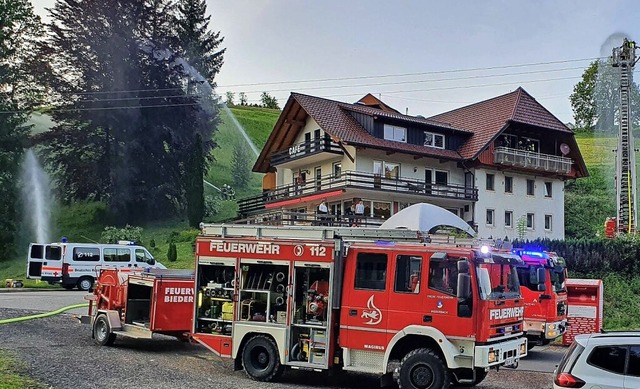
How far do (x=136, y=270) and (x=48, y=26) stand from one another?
42279 mm

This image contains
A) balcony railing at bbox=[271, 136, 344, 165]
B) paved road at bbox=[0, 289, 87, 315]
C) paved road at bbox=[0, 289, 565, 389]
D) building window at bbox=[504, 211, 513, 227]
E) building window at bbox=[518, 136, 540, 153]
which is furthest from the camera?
building window at bbox=[518, 136, 540, 153]

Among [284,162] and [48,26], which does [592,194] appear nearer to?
[284,162]

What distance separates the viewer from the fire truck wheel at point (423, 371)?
35.5ft

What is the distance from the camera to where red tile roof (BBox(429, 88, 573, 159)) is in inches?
1738

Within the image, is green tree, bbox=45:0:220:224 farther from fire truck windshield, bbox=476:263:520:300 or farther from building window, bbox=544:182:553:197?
fire truck windshield, bbox=476:263:520:300

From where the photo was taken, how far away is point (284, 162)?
44.3m

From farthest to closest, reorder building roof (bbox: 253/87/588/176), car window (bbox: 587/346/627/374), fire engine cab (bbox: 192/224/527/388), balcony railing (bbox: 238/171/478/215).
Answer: building roof (bbox: 253/87/588/176) < balcony railing (bbox: 238/171/478/215) < fire engine cab (bbox: 192/224/527/388) < car window (bbox: 587/346/627/374)

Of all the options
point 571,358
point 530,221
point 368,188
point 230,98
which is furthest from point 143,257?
point 230,98

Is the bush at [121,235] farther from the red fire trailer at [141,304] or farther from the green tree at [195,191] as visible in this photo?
the red fire trailer at [141,304]

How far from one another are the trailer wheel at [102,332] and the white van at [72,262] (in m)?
16.4

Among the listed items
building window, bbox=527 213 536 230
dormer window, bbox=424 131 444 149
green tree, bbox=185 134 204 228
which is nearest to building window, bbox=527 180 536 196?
building window, bbox=527 213 536 230

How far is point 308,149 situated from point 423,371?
30.8 m

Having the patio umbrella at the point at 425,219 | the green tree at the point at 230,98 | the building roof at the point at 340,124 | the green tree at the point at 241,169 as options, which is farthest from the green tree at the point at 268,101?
the patio umbrella at the point at 425,219

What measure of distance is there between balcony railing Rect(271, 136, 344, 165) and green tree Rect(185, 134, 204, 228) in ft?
30.1
